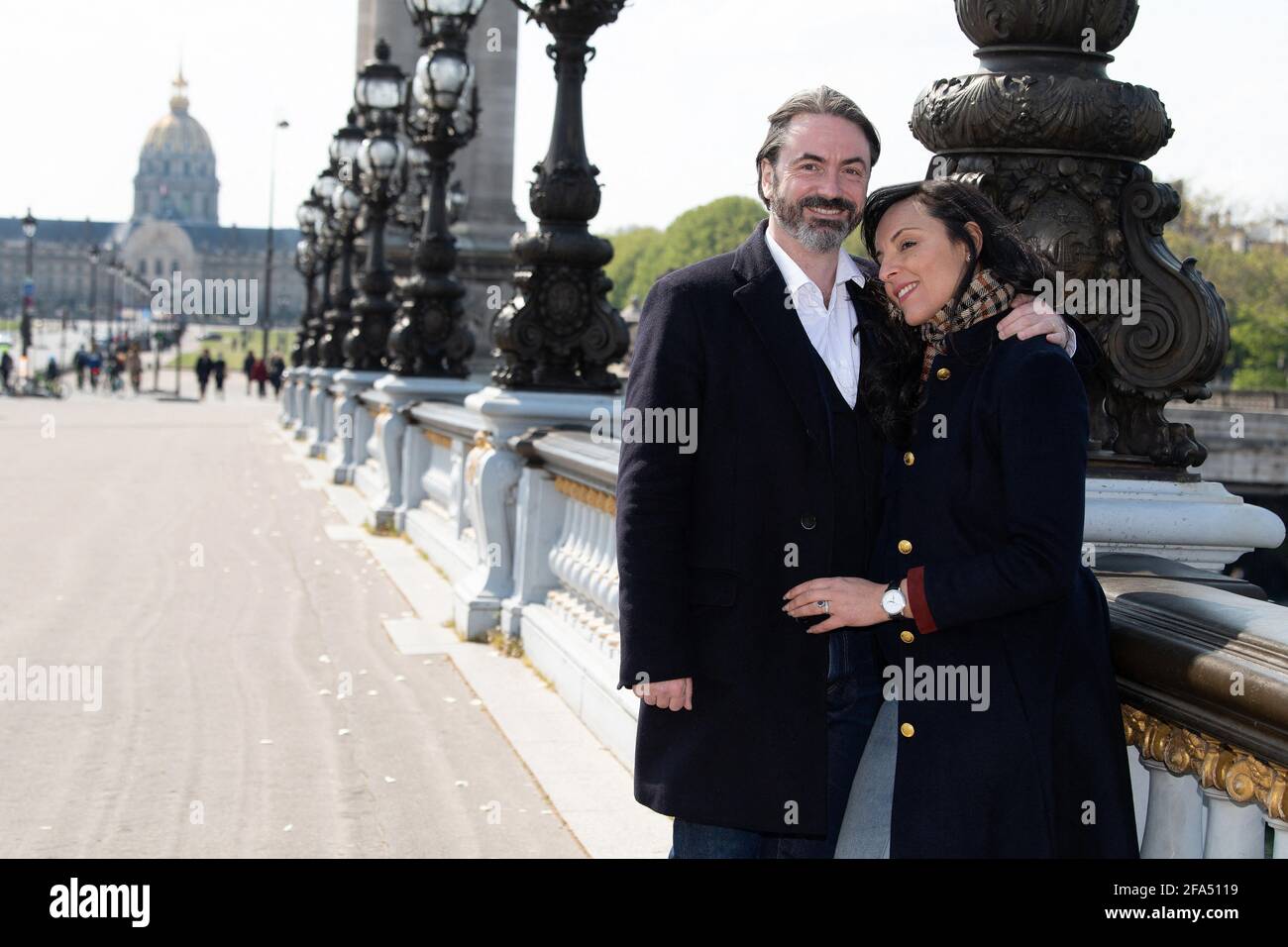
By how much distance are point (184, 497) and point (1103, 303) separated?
16567mm

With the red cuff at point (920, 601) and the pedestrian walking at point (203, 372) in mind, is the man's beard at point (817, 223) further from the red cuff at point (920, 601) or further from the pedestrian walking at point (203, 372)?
the pedestrian walking at point (203, 372)

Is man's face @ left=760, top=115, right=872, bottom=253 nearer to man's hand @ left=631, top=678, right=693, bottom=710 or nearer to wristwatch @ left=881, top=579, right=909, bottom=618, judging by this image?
wristwatch @ left=881, top=579, right=909, bottom=618

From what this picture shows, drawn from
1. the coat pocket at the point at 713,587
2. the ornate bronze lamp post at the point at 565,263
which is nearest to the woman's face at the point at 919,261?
the coat pocket at the point at 713,587

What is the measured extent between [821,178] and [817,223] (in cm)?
10

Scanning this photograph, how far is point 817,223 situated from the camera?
151 inches

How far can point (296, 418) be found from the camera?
36.9 meters

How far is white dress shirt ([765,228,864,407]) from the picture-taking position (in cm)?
388

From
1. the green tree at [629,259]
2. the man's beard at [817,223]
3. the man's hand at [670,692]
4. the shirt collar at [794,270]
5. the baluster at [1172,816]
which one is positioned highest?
the green tree at [629,259]

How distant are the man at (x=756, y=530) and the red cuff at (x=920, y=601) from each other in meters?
0.34

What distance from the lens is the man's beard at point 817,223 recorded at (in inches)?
150

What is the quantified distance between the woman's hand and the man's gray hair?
0.87 meters
